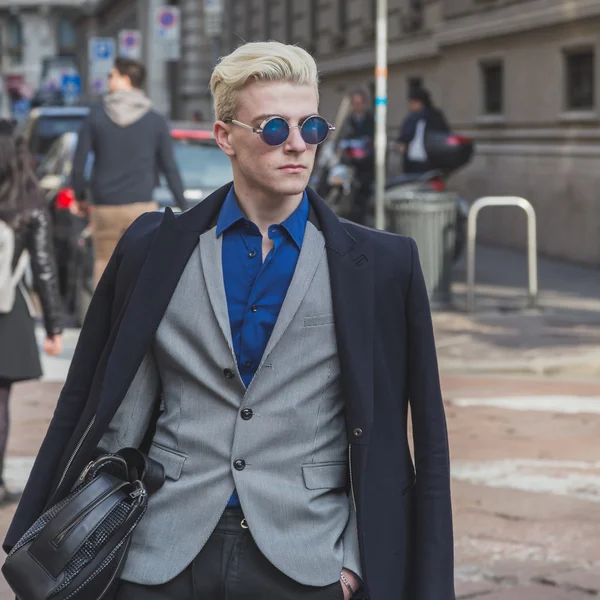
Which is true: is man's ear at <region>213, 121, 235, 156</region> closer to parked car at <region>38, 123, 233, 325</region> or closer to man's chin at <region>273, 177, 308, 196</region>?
man's chin at <region>273, 177, 308, 196</region>

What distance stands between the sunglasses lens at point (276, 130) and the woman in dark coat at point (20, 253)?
12.3ft

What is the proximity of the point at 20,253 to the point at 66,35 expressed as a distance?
97721 mm

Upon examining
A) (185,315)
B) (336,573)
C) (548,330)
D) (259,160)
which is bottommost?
(548,330)

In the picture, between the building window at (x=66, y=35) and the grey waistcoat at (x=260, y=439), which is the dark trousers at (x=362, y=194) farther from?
the building window at (x=66, y=35)

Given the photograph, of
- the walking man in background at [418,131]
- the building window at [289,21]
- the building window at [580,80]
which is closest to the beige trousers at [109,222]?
the walking man in background at [418,131]

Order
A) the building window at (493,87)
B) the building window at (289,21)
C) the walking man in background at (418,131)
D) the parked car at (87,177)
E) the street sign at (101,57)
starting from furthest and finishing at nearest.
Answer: the building window at (289,21), the street sign at (101,57), the building window at (493,87), the walking man in background at (418,131), the parked car at (87,177)

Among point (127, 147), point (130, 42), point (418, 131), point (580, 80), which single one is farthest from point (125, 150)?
point (130, 42)

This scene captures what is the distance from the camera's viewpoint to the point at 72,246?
1183 cm

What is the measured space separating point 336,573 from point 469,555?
2986 millimetres

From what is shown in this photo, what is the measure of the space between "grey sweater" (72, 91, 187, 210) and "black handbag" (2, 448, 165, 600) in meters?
7.61

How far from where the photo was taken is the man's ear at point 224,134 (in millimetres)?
2729

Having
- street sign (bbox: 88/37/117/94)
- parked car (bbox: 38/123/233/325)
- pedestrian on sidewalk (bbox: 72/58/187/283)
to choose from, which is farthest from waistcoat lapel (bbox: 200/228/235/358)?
street sign (bbox: 88/37/117/94)

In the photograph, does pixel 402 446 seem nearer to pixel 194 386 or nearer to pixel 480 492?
pixel 194 386

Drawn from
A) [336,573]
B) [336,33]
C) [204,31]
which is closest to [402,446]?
[336,573]
